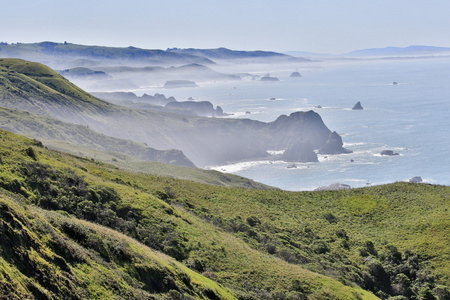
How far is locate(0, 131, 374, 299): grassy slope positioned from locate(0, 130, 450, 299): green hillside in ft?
0.35

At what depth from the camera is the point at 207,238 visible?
33.6m

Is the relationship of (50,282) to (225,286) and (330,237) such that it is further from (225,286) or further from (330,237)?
(330,237)

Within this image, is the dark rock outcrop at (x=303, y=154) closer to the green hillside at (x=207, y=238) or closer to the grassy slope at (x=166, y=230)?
the green hillside at (x=207, y=238)

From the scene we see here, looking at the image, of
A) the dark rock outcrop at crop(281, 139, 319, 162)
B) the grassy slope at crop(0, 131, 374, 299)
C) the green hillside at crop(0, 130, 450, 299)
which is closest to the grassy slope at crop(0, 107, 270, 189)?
the green hillside at crop(0, 130, 450, 299)

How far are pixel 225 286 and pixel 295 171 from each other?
6063 inches

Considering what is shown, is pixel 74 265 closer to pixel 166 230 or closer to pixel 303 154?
pixel 166 230

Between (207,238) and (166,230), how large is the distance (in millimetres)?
3773

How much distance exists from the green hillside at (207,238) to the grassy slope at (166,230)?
108 millimetres

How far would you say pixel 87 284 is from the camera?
53.2 feet

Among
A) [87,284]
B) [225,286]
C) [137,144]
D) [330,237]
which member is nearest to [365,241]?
[330,237]

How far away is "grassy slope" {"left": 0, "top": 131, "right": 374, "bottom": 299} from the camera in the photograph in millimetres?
28188

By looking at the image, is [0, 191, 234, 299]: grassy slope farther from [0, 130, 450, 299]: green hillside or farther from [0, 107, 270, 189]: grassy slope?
[0, 107, 270, 189]: grassy slope

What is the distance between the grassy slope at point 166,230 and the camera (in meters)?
28.2

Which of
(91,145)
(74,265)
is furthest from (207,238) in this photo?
(91,145)
